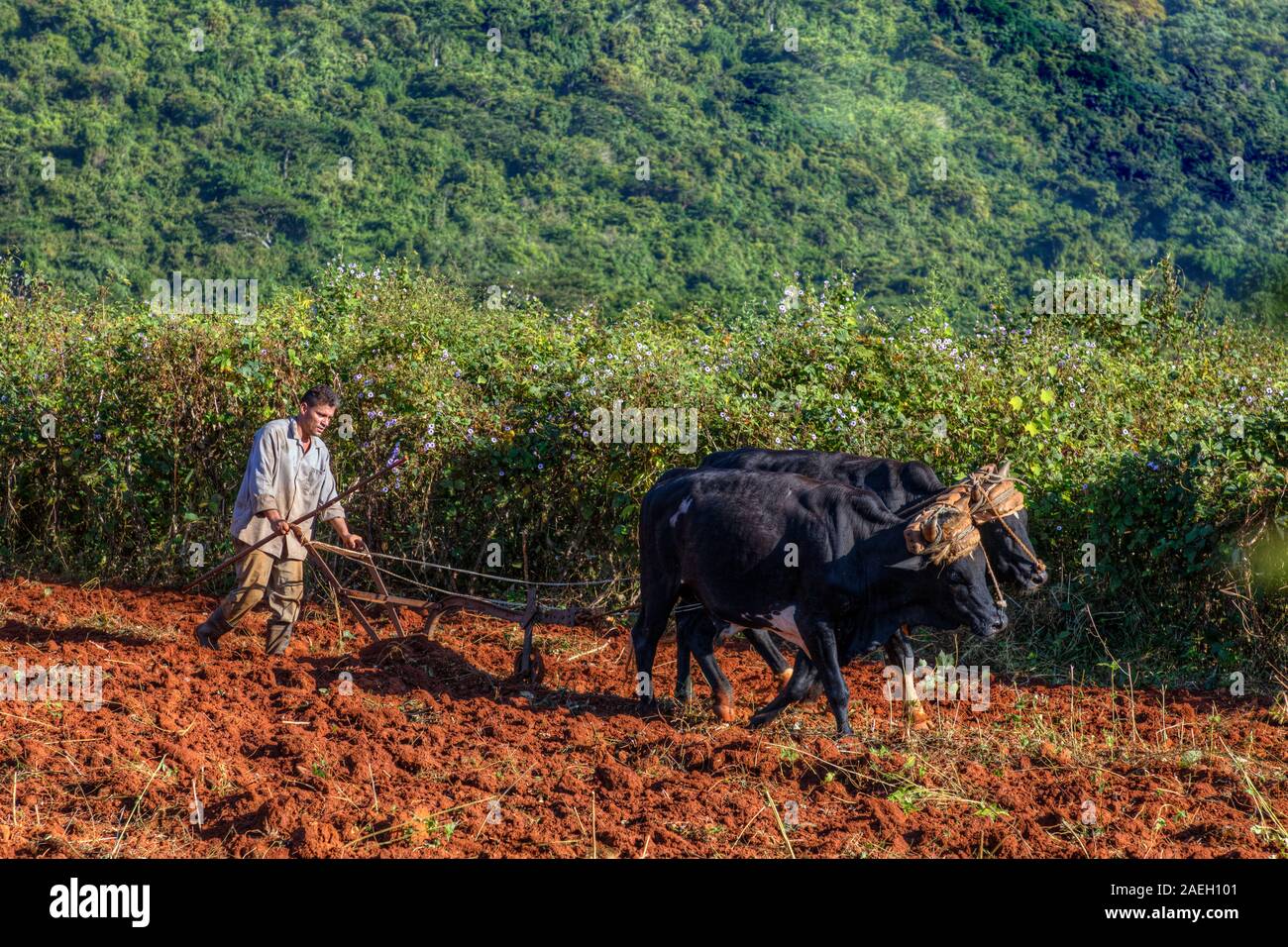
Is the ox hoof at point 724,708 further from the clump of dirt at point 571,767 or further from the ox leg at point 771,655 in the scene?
the ox leg at point 771,655

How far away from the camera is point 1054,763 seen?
7.00 metres

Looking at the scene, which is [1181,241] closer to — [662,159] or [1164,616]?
[662,159]

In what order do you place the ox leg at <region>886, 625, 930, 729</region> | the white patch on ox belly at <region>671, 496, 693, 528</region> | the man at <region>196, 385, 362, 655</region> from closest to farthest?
the ox leg at <region>886, 625, 930, 729</region> < the white patch on ox belly at <region>671, 496, 693, 528</region> < the man at <region>196, 385, 362, 655</region>

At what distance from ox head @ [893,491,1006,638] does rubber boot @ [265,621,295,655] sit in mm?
3757

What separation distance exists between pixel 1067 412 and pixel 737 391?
240 cm

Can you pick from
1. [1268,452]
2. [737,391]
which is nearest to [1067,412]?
[1268,452]

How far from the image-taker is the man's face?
8477 millimetres

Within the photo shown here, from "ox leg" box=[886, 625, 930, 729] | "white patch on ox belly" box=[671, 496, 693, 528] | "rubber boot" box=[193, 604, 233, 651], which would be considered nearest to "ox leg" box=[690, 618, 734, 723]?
"white patch on ox belly" box=[671, 496, 693, 528]

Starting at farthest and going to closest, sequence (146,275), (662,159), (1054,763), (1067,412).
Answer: (662,159) < (146,275) < (1067,412) < (1054,763)

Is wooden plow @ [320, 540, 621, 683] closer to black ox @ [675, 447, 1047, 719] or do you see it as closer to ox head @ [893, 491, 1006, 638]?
black ox @ [675, 447, 1047, 719]

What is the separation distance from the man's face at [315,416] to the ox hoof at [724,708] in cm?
281

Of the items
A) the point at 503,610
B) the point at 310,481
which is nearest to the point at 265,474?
the point at 310,481
